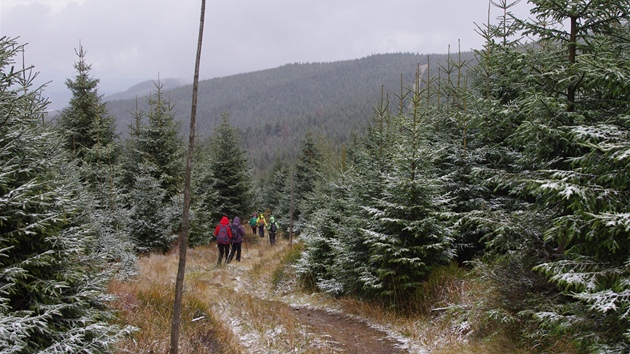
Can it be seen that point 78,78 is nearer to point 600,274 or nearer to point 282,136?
point 600,274

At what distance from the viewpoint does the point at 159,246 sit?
661 inches

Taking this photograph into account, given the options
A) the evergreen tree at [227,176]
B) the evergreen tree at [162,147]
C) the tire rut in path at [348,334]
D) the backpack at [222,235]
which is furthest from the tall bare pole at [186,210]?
the evergreen tree at [227,176]

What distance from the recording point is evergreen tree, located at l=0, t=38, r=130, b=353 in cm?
370

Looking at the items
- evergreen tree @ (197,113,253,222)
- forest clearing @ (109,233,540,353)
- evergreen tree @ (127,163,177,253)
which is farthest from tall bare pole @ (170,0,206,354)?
evergreen tree @ (197,113,253,222)

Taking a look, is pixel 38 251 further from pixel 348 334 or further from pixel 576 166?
pixel 576 166

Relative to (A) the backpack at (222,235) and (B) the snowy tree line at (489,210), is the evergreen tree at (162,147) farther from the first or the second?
(B) the snowy tree line at (489,210)

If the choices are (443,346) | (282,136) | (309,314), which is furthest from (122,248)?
(282,136)

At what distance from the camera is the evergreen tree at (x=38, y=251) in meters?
3.70

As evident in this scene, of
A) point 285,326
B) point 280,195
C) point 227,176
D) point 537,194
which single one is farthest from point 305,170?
point 537,194

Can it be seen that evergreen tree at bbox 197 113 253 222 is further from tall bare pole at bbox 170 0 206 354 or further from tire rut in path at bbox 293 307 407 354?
tall bare pole at bbox 170 0 206 354

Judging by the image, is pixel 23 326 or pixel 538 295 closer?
pixel 23 326

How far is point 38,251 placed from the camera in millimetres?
4055

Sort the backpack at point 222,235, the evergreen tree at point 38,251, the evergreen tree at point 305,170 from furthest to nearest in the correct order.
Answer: the evergreen tree at point 305,170
the backpack at point 222,235
the evergreen tree at point 38,251

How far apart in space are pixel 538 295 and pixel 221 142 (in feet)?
71.1
